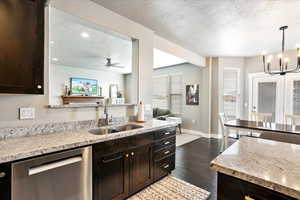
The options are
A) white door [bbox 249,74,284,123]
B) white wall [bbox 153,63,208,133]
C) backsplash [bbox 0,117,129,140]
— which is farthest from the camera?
white wall [bbox 153,63,208,133]

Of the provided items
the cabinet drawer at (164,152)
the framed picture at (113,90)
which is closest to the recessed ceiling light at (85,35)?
the cabinet drawer at (164,152)

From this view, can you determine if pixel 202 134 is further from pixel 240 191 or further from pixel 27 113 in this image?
pixel 27 113

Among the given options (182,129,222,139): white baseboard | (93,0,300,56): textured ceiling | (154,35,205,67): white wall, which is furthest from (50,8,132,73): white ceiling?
(182,129,222,139): white baseboard

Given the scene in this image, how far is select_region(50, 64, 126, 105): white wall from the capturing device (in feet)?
20.7

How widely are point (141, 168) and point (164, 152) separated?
54cm

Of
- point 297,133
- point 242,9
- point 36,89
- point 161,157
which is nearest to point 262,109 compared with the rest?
point 297,133

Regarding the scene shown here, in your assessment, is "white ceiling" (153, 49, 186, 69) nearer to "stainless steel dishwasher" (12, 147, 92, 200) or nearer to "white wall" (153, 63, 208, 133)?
"white wall" (153, 63, 208, 133)

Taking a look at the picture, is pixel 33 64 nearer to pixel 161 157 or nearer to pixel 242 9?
pixel 161 157

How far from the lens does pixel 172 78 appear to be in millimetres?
6723

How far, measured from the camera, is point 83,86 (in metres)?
6.99

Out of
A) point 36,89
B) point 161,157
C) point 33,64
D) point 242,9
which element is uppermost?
point 242,9

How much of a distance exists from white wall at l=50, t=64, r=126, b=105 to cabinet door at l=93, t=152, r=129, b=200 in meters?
4.71

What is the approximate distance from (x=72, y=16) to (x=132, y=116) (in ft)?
5.87

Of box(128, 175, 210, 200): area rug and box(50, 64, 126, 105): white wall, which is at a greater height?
box(50, 64, 126, 105): white wall
